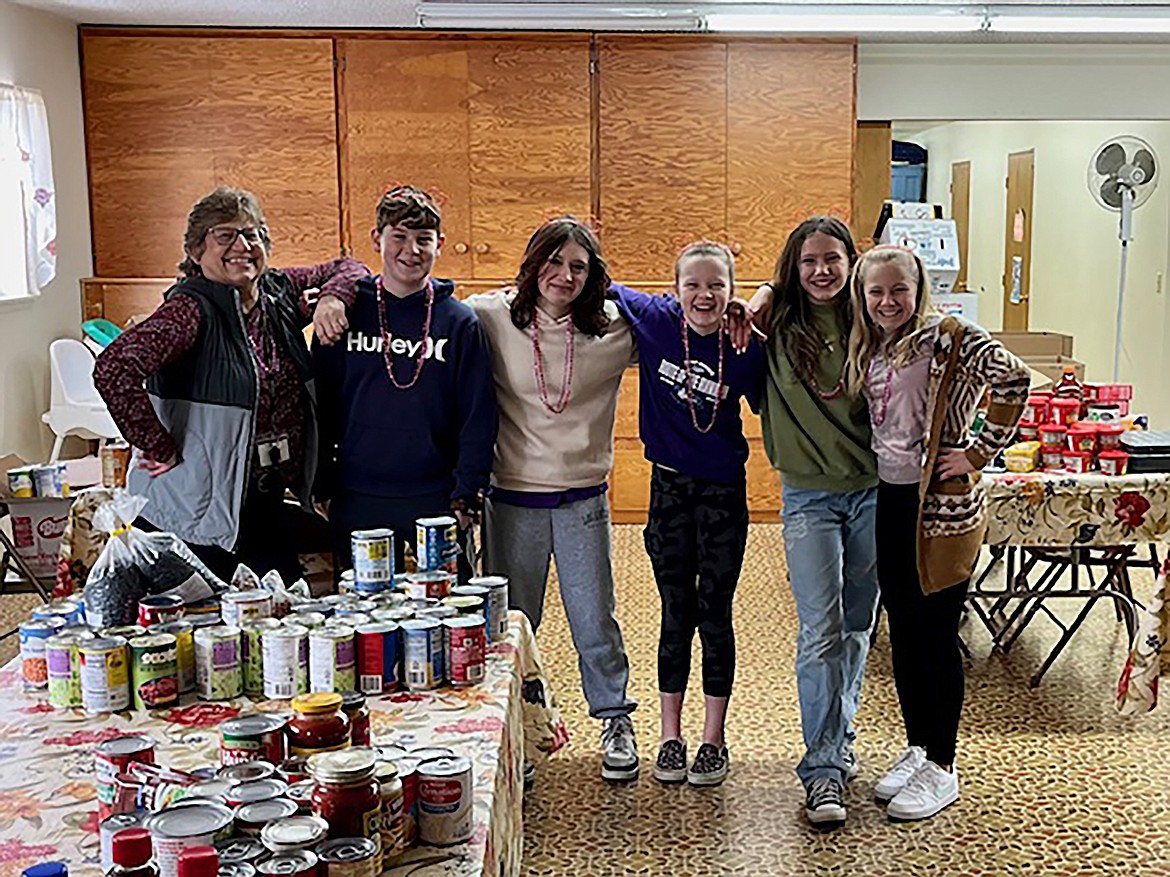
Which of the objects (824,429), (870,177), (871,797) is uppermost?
(870,177)

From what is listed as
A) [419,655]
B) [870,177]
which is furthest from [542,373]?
[870,177]

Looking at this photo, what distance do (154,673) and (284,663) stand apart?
0.20 metres

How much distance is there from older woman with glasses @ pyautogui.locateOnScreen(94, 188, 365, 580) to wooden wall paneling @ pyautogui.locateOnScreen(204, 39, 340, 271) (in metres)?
3.65

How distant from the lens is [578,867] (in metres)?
2.85

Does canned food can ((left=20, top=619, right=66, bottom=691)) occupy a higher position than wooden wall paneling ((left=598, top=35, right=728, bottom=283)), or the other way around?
wooden wall paneling ((left=598, top=35, right=728, bottom=283))

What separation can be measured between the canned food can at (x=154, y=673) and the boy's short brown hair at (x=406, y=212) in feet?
3.95

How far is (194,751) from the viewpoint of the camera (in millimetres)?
1843

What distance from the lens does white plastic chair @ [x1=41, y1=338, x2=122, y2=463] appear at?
5867mm

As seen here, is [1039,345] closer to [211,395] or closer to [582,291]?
[582,291]

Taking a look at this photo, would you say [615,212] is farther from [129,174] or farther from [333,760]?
[333,760]

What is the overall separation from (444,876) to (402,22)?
211 inches

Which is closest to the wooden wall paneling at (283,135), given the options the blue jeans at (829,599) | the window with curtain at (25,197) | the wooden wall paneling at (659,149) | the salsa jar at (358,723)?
the window with curtain at (25,197)

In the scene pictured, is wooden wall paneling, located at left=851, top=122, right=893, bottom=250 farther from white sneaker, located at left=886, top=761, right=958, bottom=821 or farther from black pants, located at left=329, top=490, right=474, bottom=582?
black pants, located at left=329, top=490, right=474, bottom=582

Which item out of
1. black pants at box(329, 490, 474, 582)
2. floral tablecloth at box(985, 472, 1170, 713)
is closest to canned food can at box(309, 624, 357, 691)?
black pants at box(329, 490, 474, 582)
